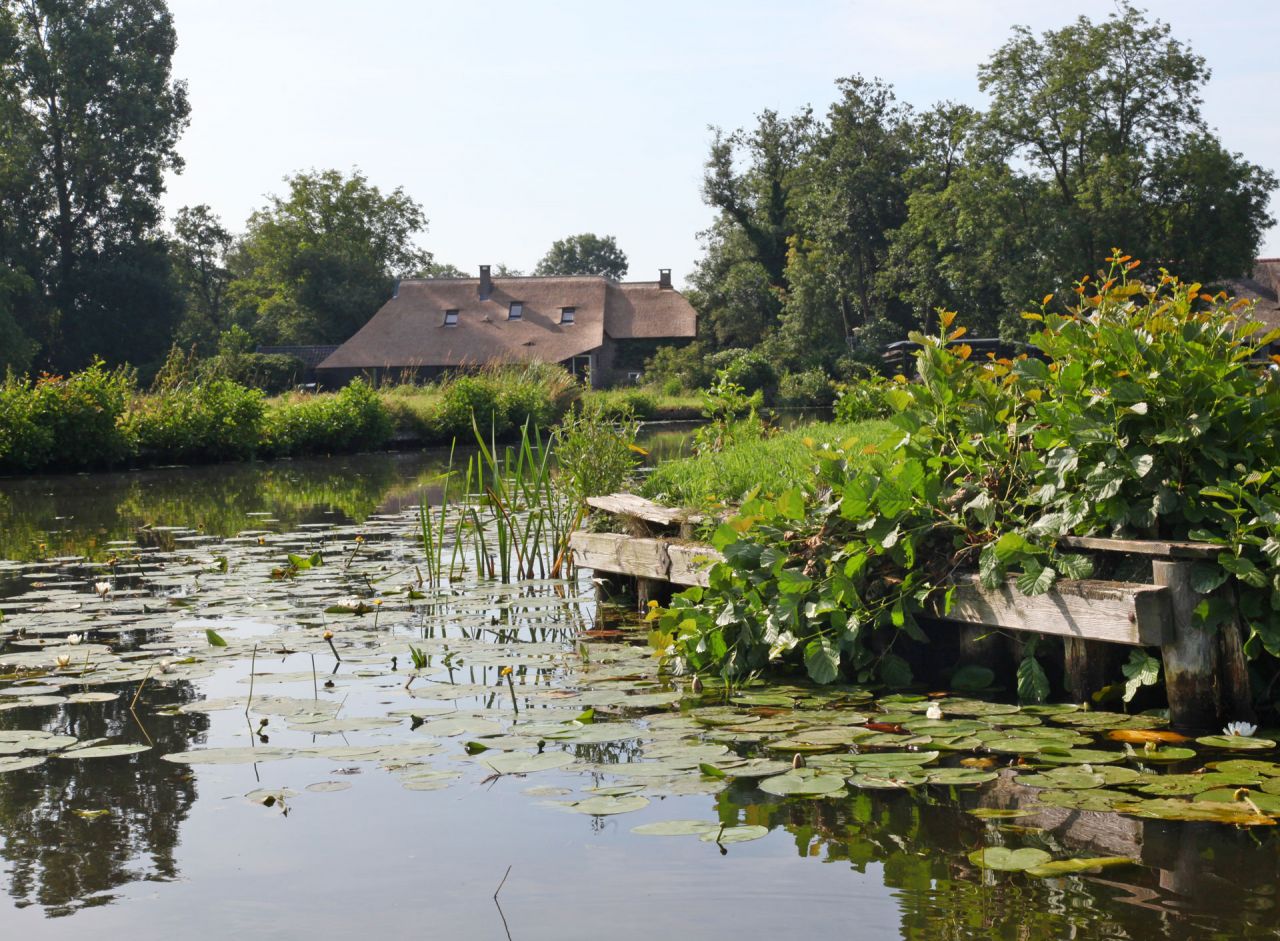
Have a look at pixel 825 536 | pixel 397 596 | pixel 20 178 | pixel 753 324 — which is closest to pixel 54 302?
pixel 20 178

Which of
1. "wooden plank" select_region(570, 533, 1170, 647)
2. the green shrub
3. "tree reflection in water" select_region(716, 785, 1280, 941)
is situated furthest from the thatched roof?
"tree reflection in water" select_region(716, 785, 1280, 941)

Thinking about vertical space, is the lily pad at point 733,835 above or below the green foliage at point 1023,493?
below

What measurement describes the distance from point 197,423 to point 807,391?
2739 centimetres

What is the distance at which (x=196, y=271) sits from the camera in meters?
71.2

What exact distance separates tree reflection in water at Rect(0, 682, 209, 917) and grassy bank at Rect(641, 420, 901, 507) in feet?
10.2

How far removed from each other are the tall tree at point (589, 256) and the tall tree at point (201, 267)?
53.8 meters

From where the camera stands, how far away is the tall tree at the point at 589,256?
408 ft

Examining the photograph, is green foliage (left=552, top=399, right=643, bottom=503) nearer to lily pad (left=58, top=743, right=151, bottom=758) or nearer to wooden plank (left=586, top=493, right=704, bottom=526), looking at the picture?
wooden plank (left=586, top=493, right=704, bottom=526)

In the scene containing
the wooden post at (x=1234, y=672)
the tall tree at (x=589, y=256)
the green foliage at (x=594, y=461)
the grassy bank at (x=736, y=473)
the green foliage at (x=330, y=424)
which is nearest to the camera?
the wooden post at (x=1234, y=672)

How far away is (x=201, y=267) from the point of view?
72.0 m

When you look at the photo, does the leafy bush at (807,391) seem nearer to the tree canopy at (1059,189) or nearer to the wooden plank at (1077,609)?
the tree canopy at (1059,189)

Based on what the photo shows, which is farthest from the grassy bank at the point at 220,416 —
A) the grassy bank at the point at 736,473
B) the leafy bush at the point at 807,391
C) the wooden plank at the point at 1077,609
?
the leafy bush at the point at 807,391

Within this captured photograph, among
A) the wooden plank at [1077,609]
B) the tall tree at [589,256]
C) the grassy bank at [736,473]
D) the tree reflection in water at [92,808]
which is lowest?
the tree reflection in water at [92,808]

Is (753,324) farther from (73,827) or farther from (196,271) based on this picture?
(73,827)
